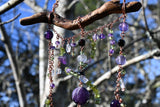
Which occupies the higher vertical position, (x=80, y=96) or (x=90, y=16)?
(x=90, y=16)

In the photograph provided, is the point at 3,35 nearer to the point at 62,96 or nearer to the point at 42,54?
the point at 42,54

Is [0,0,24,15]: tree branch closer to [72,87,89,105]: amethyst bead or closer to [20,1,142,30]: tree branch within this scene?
[20,1,142,30]: tree branch

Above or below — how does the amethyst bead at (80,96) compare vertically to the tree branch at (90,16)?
below

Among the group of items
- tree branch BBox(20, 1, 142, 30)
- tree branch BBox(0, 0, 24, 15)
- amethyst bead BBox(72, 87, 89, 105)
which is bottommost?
amethyst bead BBox(72, 87, 89, 105)

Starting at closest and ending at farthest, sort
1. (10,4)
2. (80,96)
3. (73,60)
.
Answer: (80,96), (10,4), (73,60)

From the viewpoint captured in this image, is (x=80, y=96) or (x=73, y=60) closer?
(x=80, y=96)

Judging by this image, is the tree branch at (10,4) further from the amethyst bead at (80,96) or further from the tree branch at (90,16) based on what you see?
the amethyst bead at (80,96)

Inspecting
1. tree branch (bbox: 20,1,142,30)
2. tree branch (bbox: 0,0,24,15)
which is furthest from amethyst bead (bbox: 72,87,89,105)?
tree branch (bbox: 0,0,24,15)

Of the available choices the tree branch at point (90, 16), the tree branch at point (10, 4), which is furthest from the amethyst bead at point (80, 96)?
the tree branch at point (10, 4)

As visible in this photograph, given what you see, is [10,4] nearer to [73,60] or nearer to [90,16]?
[90,16]

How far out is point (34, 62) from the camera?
3.97 meters

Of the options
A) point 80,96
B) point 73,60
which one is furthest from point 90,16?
point 73,60

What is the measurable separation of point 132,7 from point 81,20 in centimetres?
16

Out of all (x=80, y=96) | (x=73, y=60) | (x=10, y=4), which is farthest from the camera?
(x=73, y=60)
